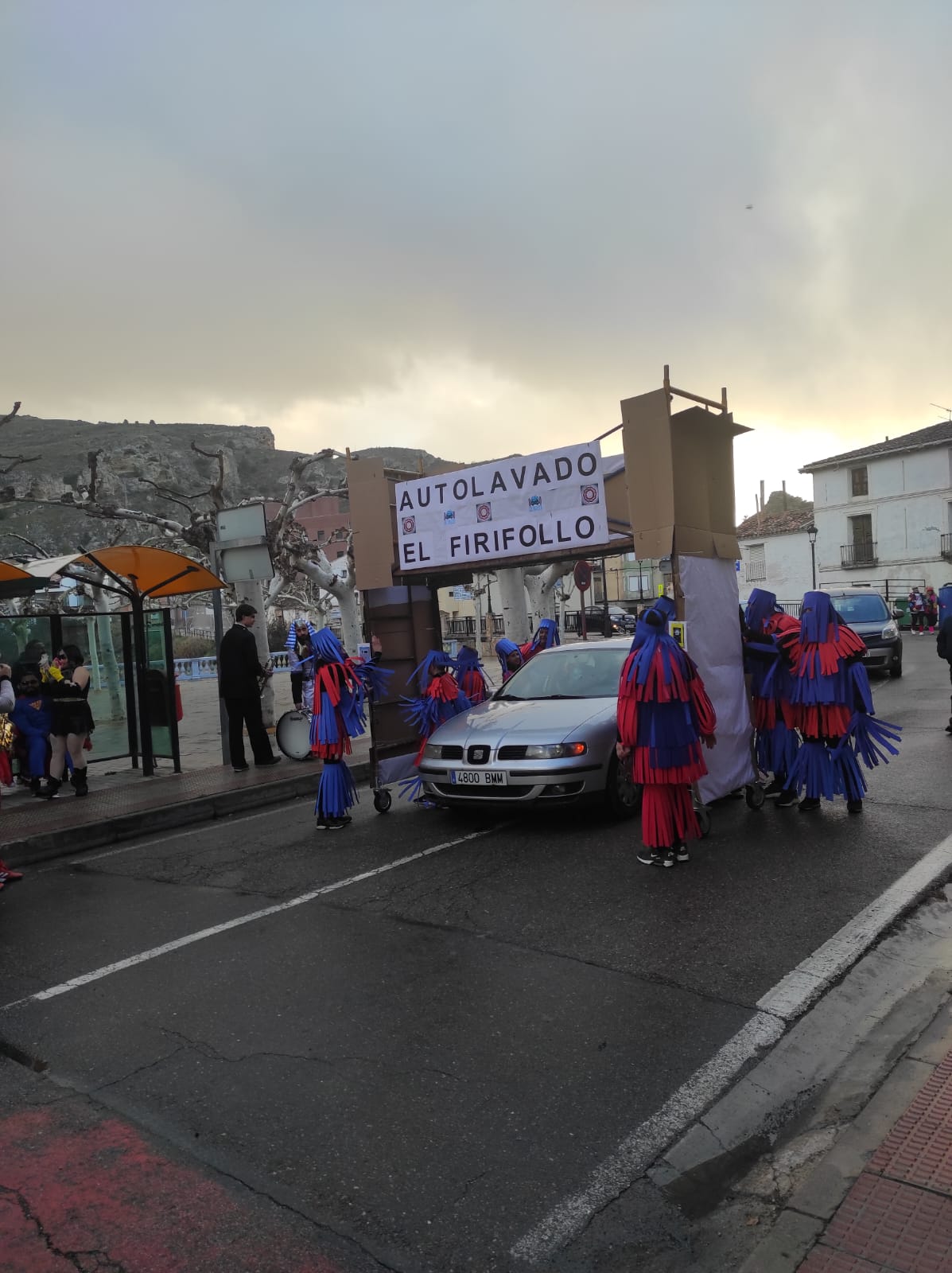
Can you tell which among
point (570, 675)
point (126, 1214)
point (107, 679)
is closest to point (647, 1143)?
point (126, 1214)

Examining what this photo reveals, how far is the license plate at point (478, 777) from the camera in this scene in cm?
Answer: 704

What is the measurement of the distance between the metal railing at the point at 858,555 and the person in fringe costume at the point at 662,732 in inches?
1915

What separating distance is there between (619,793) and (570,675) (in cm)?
144

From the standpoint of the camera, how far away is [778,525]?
56.9 meters

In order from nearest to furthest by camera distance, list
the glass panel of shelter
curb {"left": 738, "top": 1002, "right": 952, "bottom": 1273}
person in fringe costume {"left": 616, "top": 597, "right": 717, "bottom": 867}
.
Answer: curb {"left": 738, "top": 1002, "right": 952, "bottom": 1273} < person in fringe costume {"left": 616, "top": 597, "right": 717, "bottom": 867} < the glass panel of shelter

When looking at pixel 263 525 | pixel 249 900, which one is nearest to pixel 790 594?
pixel 263 525

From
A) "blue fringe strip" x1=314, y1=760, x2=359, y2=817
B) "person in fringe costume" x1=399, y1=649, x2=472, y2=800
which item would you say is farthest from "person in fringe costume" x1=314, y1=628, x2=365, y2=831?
"person in fringe costume" x1=399, y1=649, x2=472, y2=800

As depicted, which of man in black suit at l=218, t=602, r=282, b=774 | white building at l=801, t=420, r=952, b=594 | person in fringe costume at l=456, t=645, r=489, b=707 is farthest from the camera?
white building at l=801, t=420, r=952, b=594

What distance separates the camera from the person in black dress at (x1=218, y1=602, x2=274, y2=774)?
11164mm

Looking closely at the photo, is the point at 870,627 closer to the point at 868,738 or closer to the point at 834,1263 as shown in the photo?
the point at 868,738

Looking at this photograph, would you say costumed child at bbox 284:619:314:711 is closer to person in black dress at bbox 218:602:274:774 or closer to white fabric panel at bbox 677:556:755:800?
person in black dress at bbox 218:602:274:774

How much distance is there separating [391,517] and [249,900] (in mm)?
4282

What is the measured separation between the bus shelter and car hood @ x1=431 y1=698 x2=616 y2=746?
16.6ft

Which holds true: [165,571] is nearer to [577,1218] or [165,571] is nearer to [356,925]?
[356,925]
